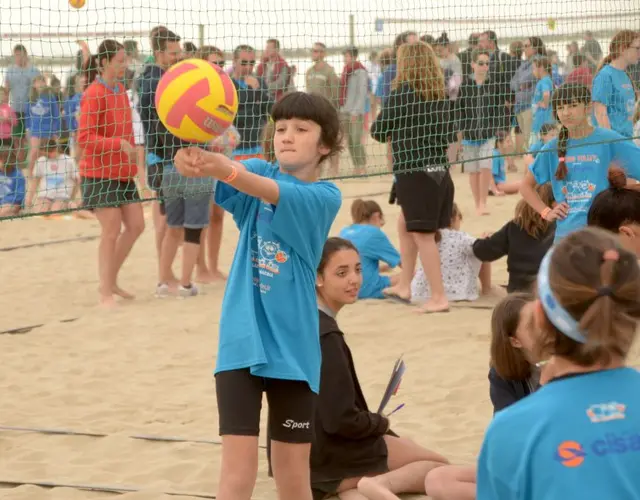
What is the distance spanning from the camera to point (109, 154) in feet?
23.2

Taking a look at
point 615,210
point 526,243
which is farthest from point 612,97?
point 615,210

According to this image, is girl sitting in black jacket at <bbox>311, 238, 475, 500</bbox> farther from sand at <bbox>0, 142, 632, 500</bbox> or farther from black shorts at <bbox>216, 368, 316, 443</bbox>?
black shorts at <bbox>216, 368, 316, 443</bbox>

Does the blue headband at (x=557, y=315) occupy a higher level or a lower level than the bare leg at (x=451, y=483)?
higher

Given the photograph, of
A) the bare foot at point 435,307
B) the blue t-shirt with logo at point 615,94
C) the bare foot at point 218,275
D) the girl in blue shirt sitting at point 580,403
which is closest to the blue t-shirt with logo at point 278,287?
the girl in blue shirt sitting at point 580,403

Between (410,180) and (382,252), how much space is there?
0.71 meters

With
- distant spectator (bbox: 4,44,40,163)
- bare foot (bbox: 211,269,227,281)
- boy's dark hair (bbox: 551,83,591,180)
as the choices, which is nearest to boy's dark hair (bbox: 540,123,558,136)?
boy's dark hair (bbox: 551,83,591,180)

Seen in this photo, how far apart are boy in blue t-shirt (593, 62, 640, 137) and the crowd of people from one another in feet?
0.04

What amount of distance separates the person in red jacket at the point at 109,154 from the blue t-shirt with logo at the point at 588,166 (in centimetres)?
273

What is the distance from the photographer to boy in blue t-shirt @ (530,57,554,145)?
376 inches

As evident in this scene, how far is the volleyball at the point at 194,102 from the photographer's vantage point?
325 centimetres

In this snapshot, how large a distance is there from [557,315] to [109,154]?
18.4 feet

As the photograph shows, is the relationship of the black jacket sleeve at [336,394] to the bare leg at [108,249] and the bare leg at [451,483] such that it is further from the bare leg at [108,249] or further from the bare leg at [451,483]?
the bare leg at [108,249]

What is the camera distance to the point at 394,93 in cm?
696

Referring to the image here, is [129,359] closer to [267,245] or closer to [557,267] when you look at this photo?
[267,245]
